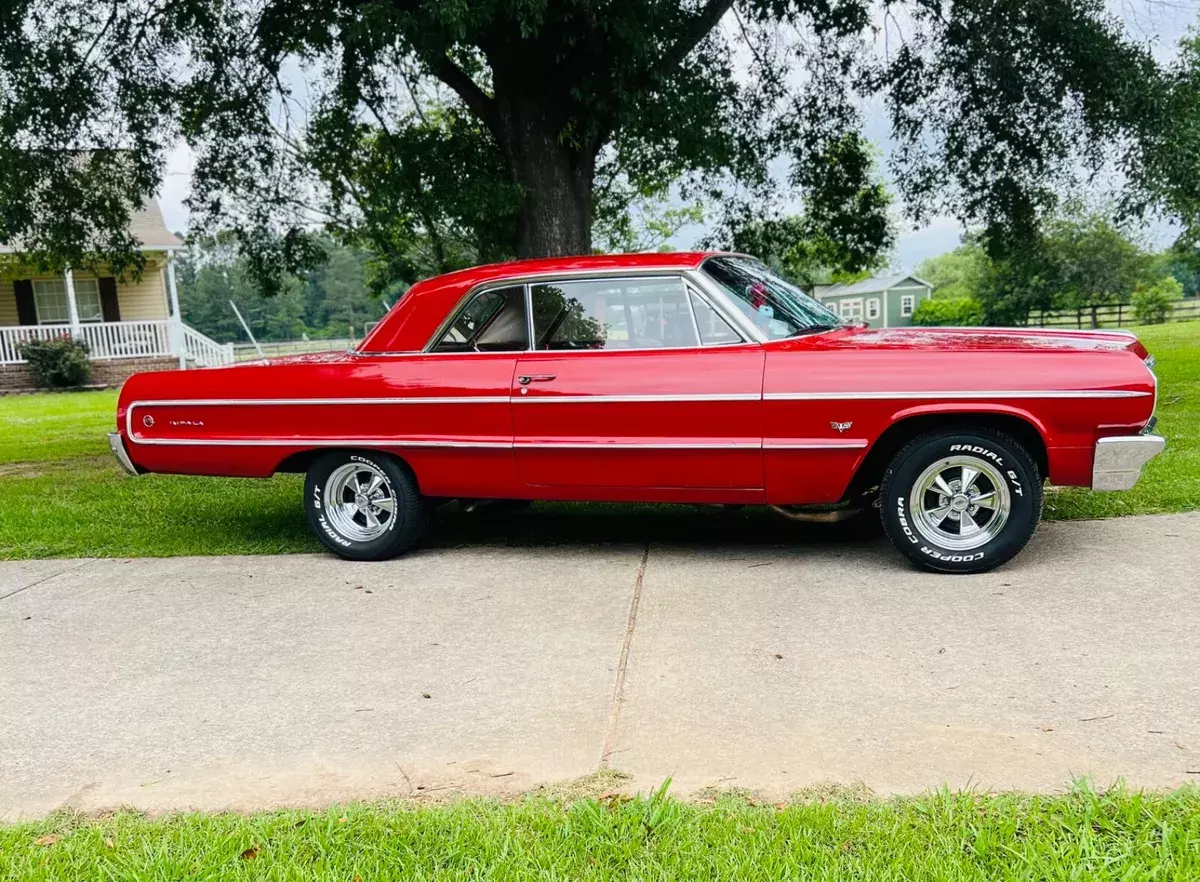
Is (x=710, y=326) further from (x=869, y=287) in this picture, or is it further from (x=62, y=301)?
(x=869, y=287)

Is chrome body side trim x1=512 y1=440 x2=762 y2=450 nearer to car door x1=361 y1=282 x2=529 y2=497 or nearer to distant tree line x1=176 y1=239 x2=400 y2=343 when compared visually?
car door x1=361 y1=282 x2=529 y2=497

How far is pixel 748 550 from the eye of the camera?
19.1ft

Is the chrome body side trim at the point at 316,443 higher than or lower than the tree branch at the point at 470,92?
lower

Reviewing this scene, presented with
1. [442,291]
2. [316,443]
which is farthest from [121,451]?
[442,291]

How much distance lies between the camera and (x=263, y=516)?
7.43 meters

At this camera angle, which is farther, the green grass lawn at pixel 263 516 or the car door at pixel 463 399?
the green grass lawn at pixel 263 516

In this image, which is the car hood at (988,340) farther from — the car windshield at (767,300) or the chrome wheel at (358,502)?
the chrome wheel at (358,502)

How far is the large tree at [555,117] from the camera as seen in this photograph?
388 inches

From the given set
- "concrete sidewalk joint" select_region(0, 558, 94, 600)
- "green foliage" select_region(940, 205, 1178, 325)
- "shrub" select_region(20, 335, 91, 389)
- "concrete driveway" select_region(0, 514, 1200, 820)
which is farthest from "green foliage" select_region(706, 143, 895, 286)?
"green foliage" select_region(940, 205, 1178, 325)

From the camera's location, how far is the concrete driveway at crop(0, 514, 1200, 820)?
316 centimetres

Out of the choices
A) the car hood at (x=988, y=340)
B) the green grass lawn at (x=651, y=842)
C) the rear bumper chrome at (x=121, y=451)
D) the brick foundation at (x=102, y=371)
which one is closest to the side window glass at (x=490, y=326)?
the car hood at (x=988, y=340)

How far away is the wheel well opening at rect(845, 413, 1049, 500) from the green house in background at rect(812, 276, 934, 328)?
5655 cm

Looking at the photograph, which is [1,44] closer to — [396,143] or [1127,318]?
[396,143]

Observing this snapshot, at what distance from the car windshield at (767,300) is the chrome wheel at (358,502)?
2.31 meters
